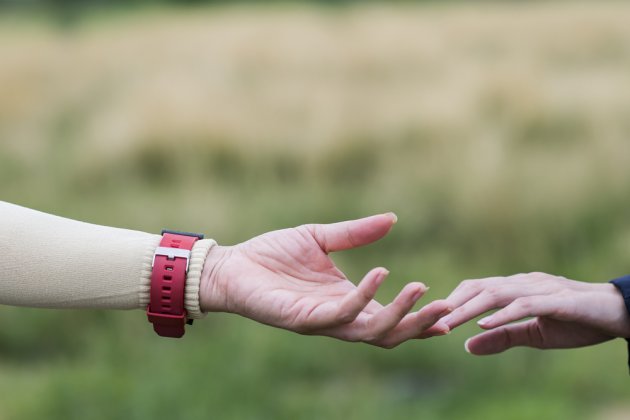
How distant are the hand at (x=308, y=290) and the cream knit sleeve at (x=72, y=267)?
0.19 ft


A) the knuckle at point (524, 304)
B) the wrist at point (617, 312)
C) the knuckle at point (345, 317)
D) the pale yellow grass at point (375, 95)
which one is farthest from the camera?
the pale yellow grass at point (375, 95)

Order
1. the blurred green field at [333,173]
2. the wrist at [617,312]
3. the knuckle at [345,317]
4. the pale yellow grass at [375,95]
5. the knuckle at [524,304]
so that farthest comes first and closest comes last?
the pale yellow grass at [375,95]
the blurred green field at [333,173]
the wrist at [617,312]
the knuckle at [524,304]
the knuckle at [345,317]

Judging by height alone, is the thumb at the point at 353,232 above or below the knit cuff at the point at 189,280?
above

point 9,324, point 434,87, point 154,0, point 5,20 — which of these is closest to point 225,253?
point 9,324

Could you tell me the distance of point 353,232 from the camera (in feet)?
5.51

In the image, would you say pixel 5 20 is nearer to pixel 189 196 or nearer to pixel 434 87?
pixel 434 87

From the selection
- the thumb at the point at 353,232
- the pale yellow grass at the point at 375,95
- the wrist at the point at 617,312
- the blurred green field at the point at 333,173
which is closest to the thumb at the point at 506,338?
the wrist at the point at 617,312

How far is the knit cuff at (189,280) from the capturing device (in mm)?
1695

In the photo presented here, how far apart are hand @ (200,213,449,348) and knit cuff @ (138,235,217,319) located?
0.01 m

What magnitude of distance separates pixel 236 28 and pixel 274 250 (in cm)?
775

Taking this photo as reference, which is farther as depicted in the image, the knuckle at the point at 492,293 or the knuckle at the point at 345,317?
the knuckle at the point at 492,293

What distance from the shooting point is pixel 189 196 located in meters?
5.30

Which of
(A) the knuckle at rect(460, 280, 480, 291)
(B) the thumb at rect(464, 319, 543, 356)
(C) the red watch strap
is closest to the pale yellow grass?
(B) the thumb at rect(464, 319, 543, 356)

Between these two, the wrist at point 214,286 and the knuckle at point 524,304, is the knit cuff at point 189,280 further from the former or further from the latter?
the knuckle at point 524,304
